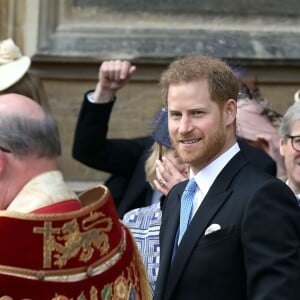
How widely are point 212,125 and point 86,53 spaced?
3361 mm

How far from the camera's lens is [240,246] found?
405 cm

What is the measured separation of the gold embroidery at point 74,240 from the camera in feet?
11.5

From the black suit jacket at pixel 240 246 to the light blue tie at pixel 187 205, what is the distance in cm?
9

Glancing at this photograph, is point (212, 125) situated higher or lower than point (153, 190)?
higher

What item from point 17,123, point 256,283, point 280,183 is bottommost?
point 256,283

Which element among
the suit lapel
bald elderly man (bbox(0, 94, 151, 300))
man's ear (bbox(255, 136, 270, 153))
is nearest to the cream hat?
man's ear (bbox(255, 136, 270, 153))

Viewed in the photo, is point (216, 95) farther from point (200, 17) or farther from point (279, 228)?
point (200, 17)

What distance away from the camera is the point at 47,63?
755 centimetres

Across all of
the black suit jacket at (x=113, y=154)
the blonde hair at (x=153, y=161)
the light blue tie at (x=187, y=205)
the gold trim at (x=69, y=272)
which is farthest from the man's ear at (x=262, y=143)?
the gold trim at (x=69, y=272)

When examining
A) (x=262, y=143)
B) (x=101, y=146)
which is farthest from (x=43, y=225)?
(x=262, y=143)

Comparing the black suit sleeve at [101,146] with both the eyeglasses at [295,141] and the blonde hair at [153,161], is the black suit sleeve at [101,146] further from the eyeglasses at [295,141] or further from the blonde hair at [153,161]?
the eyeglasses at [295,141]

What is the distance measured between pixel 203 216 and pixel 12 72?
1.72m

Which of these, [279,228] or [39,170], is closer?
[39,170]

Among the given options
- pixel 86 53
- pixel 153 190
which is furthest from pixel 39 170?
pixel 86 53
